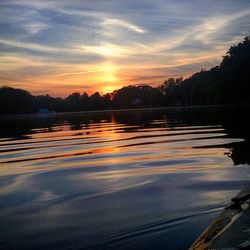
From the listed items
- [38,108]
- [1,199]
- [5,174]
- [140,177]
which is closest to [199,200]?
[140,177]

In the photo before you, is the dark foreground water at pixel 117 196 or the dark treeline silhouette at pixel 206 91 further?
the dark treeline silhouette at pixel 206 91

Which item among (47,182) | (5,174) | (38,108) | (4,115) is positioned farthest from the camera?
(38,108)

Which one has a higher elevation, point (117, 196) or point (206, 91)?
point (206, 91)

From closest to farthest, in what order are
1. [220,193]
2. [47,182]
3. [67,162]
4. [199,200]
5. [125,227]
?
1. [125,227]
2. [199,200]
3. [220,193]
4. [47,182]
5. [67,162]

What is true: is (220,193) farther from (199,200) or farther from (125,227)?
(125,227)

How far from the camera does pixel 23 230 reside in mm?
6500

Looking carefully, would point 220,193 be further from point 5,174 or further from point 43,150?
point 43,150

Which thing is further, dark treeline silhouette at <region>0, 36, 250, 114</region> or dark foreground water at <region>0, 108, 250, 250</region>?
dark treeline silhouette at <region>0, 36, 250, 114</region>

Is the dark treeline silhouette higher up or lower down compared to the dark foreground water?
higher up

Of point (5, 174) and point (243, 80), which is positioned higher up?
point (243, 80)

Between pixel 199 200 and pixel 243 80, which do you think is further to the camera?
pixel 243 80

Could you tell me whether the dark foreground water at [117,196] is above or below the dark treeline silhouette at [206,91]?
below

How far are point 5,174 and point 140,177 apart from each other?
397cm

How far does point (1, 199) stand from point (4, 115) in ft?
529
